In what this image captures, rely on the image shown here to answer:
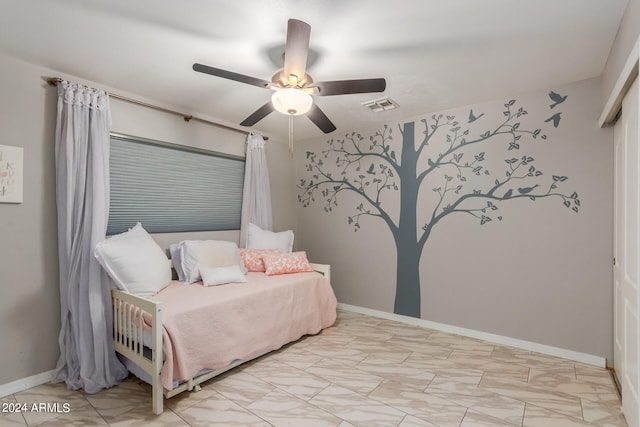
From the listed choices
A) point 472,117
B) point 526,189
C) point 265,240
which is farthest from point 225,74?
point 526,189

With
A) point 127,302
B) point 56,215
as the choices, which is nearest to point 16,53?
point 56,215

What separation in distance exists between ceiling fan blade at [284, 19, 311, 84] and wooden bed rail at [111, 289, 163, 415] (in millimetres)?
1629

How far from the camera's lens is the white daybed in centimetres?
199

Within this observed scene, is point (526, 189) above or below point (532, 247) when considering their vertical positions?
above

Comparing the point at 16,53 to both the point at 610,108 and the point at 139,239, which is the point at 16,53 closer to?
the point at 139,239

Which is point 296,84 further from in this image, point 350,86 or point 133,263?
point 133,263

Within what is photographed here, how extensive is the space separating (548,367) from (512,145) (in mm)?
1934

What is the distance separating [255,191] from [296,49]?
2.36 meters

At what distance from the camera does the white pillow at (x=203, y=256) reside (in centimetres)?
290

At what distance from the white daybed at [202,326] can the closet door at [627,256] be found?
2314 millimetres

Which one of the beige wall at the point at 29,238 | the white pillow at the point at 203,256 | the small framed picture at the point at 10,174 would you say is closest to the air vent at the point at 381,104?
the white pillow at the point at 203,256

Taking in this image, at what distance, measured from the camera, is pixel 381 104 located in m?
3.16

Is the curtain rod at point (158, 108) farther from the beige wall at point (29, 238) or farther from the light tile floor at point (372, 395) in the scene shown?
the light tile floor at point (372, 395)

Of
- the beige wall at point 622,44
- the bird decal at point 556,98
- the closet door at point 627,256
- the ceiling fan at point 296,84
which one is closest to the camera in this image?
the beige wall at point 622,44
